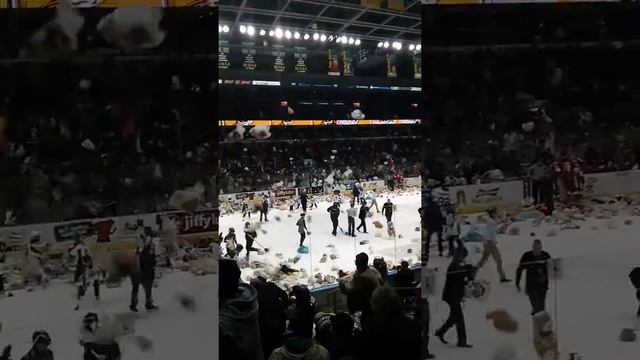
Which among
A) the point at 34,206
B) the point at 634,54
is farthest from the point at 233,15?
the point at 634,54

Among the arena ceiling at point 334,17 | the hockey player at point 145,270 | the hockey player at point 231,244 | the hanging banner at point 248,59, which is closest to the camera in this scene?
the hockey player at point 145,270

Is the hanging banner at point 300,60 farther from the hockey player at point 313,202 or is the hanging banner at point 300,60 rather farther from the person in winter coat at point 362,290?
the person in winter coat at point 362,290

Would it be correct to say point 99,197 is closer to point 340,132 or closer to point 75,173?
point 75,173

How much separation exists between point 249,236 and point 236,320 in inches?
165

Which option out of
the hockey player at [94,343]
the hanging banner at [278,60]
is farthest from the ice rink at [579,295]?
the hanging banner at [278,60]

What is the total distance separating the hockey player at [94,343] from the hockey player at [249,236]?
4.37m

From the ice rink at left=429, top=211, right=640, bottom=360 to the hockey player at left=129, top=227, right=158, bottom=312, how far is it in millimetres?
1640

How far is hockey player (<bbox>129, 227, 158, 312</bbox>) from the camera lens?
2381 mm

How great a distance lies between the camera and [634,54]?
265 centimetres

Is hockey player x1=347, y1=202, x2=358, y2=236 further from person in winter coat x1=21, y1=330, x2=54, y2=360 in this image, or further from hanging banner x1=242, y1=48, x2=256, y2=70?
person in winter coat x1=21, y1=330, x2=54, y2=360

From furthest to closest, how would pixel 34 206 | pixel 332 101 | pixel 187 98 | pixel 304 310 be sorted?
pixel 332 101 → pixel 304 310 → pixel 187 98 → pixel 34 206

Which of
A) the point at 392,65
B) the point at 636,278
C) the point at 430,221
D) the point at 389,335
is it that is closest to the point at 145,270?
the point at 389,335

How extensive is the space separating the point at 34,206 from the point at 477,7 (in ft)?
8.17

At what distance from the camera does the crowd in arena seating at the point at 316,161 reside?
6.77m
